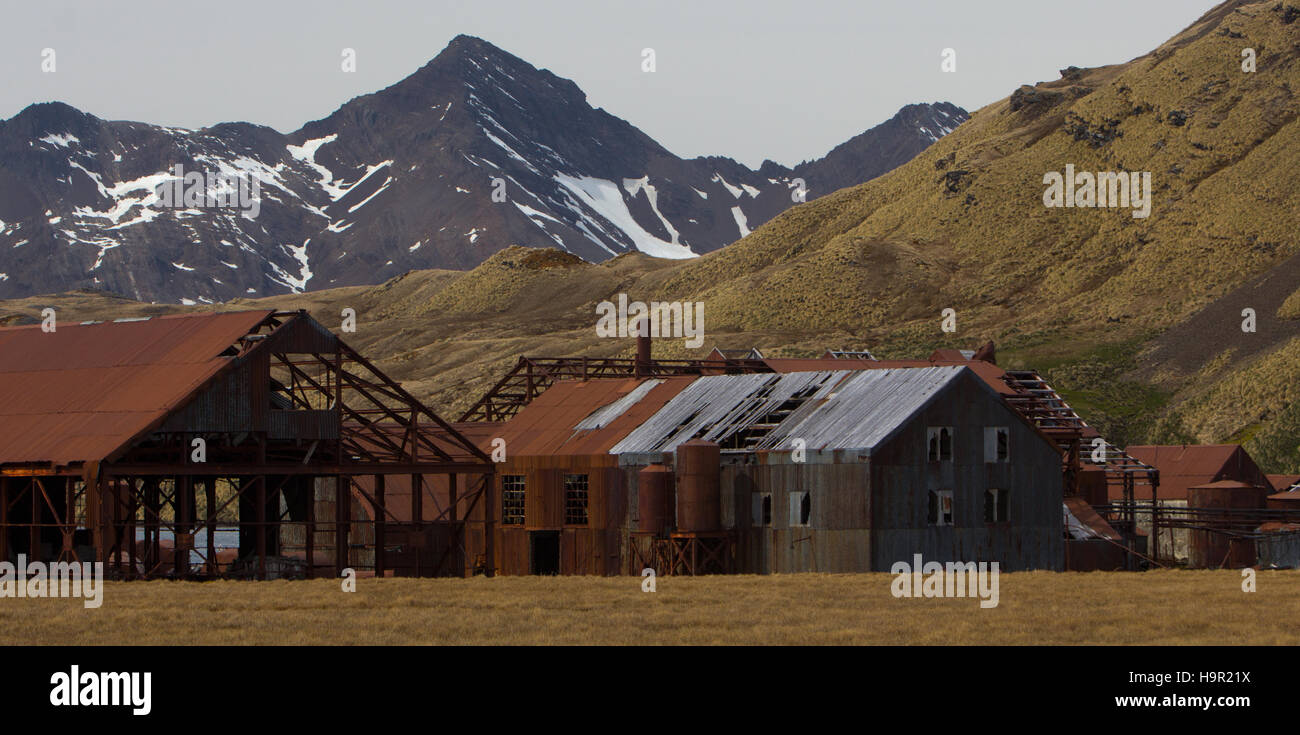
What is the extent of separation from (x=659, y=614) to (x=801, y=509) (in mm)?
20144

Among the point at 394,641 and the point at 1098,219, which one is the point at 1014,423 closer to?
the point at 394,641

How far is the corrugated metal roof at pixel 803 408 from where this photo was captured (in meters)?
54.9

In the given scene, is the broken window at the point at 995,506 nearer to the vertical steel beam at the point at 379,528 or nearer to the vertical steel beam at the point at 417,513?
the vertical steel beam at the point at 417,513

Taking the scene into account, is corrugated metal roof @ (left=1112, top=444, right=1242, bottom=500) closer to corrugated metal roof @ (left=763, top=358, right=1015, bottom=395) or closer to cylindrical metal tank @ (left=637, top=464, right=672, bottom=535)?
corrugated metal roof @ (left=763, top=358, right=1015, bottom=395)

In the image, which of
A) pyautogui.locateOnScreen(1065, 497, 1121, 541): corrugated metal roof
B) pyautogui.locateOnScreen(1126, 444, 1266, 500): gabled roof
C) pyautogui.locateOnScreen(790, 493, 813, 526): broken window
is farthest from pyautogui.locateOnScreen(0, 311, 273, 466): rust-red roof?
pyautogui.locateOnScreen(1126, 444, 1266, 500): gabled roof

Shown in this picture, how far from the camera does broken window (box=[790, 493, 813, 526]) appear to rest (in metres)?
54.3

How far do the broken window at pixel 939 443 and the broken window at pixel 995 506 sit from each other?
84.0 inches

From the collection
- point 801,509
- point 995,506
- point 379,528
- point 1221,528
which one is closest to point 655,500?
point 801,509

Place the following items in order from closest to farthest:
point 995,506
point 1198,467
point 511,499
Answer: point 995,506
point 511,499
point 1198,467

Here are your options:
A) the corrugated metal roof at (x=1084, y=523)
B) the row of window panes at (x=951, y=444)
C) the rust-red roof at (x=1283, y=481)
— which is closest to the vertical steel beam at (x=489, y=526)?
the row of window panes at (x=951, y=444)

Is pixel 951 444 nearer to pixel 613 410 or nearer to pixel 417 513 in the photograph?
pixel 613 410

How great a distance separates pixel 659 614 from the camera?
34.8 meters
